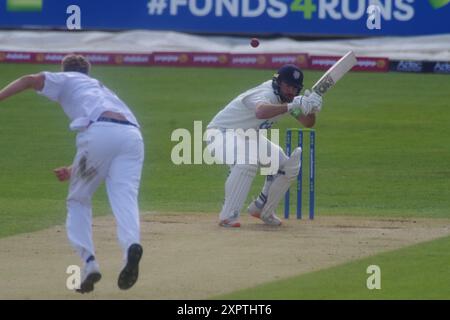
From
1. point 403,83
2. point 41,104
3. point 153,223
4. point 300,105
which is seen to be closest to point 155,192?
point 153,223

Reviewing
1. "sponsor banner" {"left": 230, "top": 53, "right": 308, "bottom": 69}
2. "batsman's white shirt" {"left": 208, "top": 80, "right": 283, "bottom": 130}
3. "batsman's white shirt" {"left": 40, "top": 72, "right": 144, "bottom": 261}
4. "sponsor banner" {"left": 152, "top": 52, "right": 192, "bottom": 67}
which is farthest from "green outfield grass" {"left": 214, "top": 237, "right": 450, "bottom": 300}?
"sponsor banner" {"left": 152, "top": 52, "right": 192, "bottom": 67}

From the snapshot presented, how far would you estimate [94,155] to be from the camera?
9.62m

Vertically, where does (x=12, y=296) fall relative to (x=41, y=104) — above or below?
below

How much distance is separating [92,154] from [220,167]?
936 centimetres

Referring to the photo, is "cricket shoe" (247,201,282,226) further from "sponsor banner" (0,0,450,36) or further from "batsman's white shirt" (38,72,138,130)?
"sponsor banner" (0,0,450,36)

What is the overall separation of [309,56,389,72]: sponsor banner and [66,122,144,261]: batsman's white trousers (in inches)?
710

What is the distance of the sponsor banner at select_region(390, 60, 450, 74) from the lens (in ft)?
90.9

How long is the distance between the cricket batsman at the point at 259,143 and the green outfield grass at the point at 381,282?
6.44 ft

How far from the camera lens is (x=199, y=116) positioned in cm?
2330

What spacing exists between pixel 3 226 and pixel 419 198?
5298mm

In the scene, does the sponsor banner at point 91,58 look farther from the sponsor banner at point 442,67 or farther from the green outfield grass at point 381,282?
the green outfield grass at point 381,282

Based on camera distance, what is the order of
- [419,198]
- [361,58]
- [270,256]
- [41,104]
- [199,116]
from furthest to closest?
[361,58]
[41,104]
[199,116]
[419,198]
[270,256]

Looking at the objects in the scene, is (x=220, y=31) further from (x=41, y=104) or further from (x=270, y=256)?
(x=270, y=256)

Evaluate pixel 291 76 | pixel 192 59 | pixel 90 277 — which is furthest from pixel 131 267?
pixel 192 59
